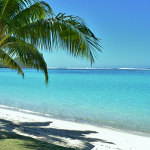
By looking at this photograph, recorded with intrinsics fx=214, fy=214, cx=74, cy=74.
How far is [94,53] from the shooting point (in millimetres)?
4117

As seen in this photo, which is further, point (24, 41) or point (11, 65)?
point (11, 65)

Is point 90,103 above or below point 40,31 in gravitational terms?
below

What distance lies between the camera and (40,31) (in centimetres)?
430

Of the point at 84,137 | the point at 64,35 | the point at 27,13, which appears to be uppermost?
the point at 27,13

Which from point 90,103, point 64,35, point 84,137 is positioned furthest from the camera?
point 90,103

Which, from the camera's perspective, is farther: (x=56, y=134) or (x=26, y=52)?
(x=56, y=134)

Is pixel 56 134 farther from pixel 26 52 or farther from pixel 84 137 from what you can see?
pixel 26 52

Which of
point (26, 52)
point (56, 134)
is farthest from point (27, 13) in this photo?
point (56, 134)

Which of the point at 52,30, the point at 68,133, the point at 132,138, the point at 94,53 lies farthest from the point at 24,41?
the point at 132,138

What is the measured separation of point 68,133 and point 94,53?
7.18ft

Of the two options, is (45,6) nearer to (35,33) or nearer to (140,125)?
(35,33)

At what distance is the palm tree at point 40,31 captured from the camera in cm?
416

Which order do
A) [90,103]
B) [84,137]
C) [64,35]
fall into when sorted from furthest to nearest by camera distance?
[90,103] < [84,137] < [64,35]

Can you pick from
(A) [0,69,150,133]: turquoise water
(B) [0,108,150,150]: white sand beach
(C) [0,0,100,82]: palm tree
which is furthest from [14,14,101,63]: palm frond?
(A) [0,69,150,133]: turquoise water
